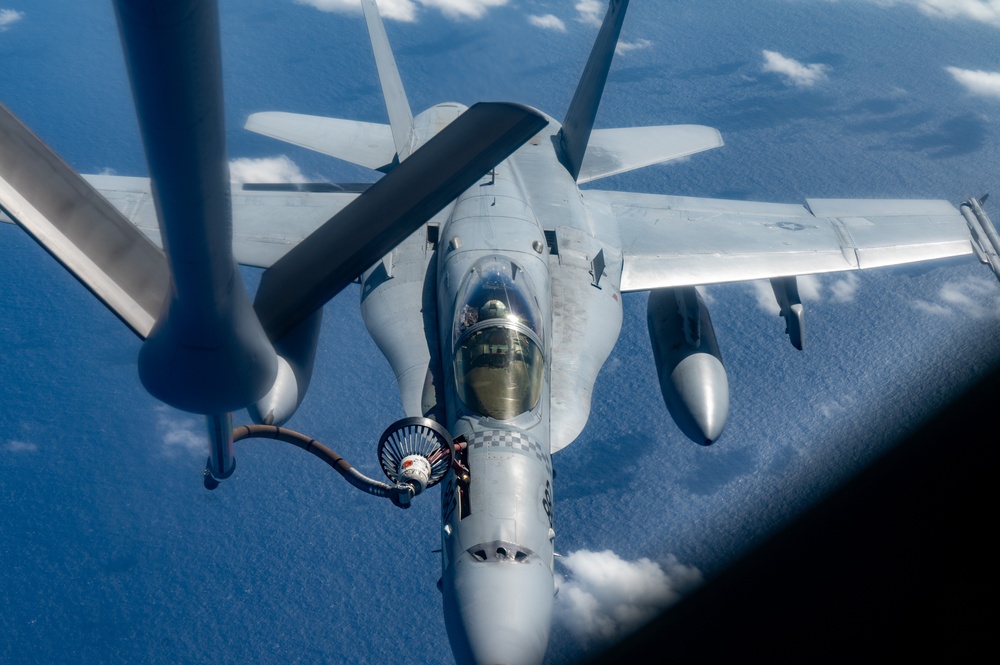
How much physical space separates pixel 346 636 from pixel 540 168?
27.5 ft

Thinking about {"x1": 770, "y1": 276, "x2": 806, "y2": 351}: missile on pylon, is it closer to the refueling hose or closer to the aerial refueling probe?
the aerial refueling probe

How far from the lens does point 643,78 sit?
24.4 metres

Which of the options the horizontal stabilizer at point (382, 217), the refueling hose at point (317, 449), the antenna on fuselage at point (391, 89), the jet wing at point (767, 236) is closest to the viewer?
the horizontal stabilizer at point (382, 217)

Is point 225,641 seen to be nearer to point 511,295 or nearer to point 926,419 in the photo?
point 511,295

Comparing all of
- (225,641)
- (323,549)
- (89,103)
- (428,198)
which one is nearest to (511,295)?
(428,198)

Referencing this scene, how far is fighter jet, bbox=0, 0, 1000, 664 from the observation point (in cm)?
405

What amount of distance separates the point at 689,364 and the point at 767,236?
3.19 meters

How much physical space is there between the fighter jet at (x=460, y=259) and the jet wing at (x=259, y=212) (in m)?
0.05

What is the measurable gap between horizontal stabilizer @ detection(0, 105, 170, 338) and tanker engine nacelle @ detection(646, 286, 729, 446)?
839cm

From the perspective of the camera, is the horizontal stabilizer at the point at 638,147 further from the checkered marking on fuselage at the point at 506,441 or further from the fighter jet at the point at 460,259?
the checkered marking on fuselage at the point at 506,441

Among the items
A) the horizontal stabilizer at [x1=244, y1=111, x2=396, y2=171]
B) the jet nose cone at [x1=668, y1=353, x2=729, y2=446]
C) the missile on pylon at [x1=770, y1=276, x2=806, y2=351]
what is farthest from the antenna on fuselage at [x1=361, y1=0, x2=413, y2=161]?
the missile on pylon at [x1=770, y1=276, x2=806, y2=351]

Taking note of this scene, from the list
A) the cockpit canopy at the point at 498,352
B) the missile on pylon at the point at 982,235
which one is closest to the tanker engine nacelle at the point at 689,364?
the cockpit canopy at the point at 498,352

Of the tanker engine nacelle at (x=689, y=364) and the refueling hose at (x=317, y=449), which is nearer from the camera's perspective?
the refueling hose at (x=317, y=449)

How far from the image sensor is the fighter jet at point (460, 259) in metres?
4.05
